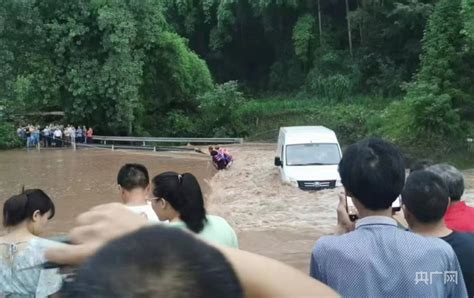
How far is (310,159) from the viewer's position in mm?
16484

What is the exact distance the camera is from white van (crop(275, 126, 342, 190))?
50.8ft

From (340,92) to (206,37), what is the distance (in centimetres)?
1351

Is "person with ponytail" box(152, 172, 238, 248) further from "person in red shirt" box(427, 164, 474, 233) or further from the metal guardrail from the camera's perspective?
the metal guardrail

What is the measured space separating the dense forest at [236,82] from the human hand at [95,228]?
21512mm

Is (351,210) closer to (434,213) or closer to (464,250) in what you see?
(434,213)

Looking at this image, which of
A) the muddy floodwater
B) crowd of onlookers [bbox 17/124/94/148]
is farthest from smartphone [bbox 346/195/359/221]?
crowd of onlookers [bbox 17/124/94/148]

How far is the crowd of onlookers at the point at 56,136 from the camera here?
3466 cm

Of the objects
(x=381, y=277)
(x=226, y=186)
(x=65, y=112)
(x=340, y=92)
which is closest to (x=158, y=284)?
(x=381, y=277)

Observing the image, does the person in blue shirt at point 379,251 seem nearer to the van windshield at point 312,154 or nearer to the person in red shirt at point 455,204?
the person in red shirt at point 455,204

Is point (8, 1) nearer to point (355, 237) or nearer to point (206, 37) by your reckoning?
point (206, 37)

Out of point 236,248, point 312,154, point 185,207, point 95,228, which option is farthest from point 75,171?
point 95,228

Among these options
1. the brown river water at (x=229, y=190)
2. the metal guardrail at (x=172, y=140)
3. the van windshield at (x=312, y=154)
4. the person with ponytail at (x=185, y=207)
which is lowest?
the brown river water at (x=229, y=190)

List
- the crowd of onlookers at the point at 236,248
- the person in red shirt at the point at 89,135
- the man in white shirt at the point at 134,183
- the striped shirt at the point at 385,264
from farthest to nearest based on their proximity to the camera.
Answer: the person in red shirt at the point at 89,135, the man in white shirt at the point at 134,183, the striped shirt at the point at 385,264, the crowd of onlookers at the point at 236,248

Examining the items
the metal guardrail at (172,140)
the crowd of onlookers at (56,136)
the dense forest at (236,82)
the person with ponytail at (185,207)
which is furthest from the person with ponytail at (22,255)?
the crowd of onlookers at (56,136)
